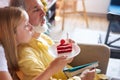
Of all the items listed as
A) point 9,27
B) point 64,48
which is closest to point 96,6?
point 64,48

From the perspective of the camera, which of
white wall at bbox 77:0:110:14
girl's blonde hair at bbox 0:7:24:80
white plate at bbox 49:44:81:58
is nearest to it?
girl's blonde hair at bbox 0:7:24:80

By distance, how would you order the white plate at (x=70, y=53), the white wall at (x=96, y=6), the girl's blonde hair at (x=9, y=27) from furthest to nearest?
the white wall at (x=96, y=6) → the white plate at (x=70, y=53) → the girl's blonde hair at (x=9, y=27)

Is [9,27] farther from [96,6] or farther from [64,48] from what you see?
[96,6]

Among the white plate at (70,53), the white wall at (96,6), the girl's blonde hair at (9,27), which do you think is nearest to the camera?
the girl's blonde hair at (9,27)

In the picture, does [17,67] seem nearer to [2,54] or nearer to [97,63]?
[2,54]

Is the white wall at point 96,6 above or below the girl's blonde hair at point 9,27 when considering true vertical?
below

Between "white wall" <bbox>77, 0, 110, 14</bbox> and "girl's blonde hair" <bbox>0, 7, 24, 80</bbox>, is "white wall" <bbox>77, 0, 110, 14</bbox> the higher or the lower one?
the lower one

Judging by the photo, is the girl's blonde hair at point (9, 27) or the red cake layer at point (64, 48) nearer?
the girl's blonde hair at point (9, 27)

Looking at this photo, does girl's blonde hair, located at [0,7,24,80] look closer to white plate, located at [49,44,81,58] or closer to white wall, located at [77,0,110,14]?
white plate, located at [49,44,81,58]

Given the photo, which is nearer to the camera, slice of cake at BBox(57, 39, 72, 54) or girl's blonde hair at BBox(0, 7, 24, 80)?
girl's blonde hair at BBox(0, 7, 24, 80)

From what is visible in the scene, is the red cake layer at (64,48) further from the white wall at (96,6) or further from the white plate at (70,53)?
the white wall at (96,6)

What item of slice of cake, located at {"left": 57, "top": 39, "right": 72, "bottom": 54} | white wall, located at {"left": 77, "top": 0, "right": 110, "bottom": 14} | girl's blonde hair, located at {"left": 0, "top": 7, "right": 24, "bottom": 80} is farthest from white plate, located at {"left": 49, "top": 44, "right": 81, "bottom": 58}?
white wall, located at {"left": 77, "top": 0, "right": 110, "bottom": 14}

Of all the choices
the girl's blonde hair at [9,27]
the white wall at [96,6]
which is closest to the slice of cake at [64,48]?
the girl's blonde hair at [9,27]

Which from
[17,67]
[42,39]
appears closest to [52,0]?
[42,39]
